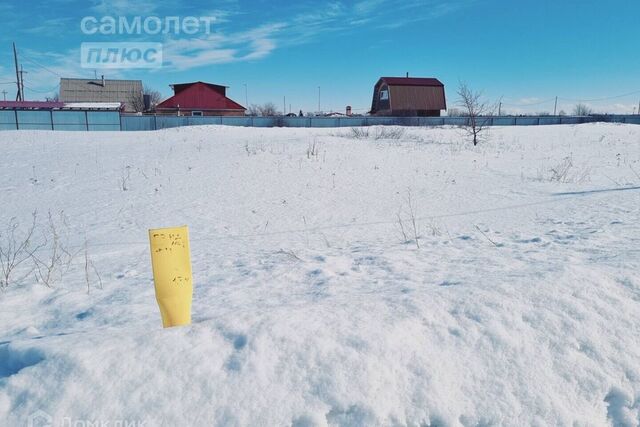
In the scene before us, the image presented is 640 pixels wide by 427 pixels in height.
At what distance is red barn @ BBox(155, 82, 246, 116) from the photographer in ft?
145

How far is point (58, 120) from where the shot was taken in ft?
101

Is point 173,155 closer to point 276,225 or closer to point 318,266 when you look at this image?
point 276,225

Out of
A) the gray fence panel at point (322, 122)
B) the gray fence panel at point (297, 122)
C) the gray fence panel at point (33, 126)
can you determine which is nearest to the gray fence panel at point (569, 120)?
the gray fence panel at point (322, 122)

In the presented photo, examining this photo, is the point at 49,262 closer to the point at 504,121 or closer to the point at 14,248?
the point at 14,248

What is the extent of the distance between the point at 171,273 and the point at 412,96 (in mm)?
50721

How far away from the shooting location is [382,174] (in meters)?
12.2

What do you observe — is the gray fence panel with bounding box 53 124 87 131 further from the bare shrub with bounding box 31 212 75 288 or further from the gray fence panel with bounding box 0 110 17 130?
the bare shrub with bounding box 31 212 75 288

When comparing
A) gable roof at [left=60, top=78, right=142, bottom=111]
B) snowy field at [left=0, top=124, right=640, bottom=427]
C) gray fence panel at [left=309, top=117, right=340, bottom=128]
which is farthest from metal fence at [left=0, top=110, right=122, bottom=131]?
snowy field at [left=0, top=124, right=640, bottom=427]

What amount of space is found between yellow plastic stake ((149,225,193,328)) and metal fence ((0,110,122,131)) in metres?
32.8

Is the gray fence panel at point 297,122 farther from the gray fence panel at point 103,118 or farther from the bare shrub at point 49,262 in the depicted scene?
the bare shrub at point 49,262

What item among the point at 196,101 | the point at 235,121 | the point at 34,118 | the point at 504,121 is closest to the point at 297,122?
the point at 235,121

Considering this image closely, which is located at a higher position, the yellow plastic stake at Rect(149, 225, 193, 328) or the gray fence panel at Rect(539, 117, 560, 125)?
the gray fence panel at Rect(539, 117, 560, 125)

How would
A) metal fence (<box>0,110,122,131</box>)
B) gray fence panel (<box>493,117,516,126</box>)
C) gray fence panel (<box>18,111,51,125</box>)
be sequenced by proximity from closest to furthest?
metal fence (<box>0,110,122,131</box>)
gray fence panel (<box>18,111,51,125</box>)
gray fence panel (<box>493,117,516,126</box>)

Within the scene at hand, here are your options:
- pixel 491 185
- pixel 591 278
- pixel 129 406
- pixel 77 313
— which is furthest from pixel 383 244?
pixel 491 185
